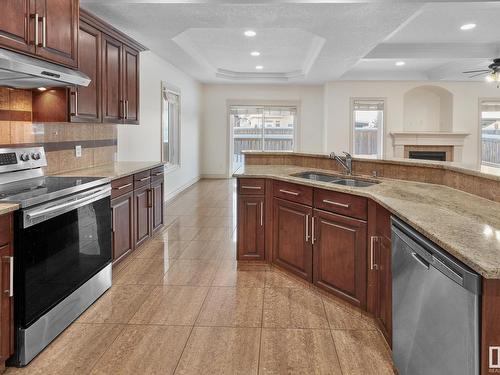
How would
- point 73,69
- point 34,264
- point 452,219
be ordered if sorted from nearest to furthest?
point 452,219
point 34,264
point 73,69

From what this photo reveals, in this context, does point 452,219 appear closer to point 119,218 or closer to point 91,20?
point 119,218

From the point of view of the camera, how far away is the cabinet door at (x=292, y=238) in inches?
131

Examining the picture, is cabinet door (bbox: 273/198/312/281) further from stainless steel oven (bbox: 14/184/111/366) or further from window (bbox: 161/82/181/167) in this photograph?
window (bbox: 161/82/181/167)

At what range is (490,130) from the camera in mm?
10344

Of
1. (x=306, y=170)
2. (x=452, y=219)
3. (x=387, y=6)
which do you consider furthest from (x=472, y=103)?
(x=452, y=219)

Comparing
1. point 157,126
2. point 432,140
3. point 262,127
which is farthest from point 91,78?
point 432,140

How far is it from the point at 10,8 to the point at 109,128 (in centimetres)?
247

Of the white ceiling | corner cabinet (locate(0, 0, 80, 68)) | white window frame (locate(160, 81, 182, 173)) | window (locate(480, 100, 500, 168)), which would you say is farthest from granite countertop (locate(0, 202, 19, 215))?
window (locate(480, 100, 500, 168))

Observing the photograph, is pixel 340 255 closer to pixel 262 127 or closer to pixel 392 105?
pixel 392 105

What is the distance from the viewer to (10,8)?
257 cm

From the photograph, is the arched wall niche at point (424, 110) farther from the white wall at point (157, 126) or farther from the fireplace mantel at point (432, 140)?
the white wall at point (157, 126)

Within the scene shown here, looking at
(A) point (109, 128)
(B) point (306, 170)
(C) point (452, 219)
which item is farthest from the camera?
(A) point (109, 128)

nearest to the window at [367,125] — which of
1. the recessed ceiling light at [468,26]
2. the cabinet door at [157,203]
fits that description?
the recessed ceiling light at [468,26]

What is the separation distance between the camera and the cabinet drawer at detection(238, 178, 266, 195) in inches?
150
